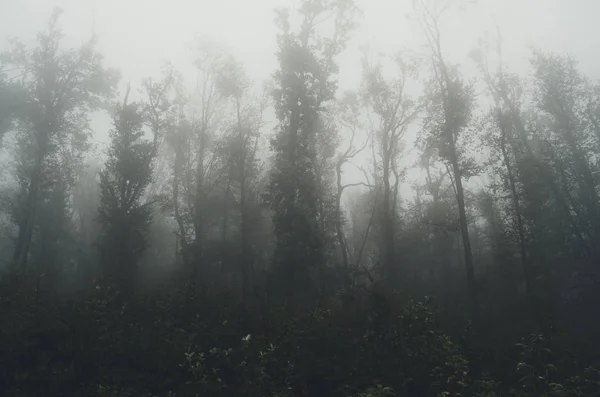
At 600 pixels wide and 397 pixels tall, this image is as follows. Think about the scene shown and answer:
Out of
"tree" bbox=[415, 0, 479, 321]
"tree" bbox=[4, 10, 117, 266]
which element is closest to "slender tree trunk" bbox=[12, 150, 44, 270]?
"tree" bbox=[4, 10, 117, 266]

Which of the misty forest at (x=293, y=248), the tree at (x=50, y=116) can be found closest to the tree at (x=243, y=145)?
the misty forest at (x=293, y=248)

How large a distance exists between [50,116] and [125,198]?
8.88m

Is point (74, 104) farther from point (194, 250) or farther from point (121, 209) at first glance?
point (194, 250)

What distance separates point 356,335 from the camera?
13094 millimetres

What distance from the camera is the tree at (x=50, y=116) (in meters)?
25.9

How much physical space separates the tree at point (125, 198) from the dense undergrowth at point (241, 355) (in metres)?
8.50

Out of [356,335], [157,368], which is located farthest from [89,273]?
[356,335]

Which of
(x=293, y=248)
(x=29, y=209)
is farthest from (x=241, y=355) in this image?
(x=29, y=209)

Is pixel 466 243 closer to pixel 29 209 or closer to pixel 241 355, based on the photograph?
pixel 241 355

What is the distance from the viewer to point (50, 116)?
26.6 m

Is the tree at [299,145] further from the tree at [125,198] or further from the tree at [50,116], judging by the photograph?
the tree at [50,116]

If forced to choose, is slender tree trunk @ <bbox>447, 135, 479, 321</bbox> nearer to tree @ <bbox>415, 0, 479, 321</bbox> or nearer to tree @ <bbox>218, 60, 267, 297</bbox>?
tree @ <bbox>415, 0, 479, 321</bbox>

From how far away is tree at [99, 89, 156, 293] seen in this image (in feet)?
74.1

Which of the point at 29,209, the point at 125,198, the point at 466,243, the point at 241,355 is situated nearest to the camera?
the point at 241,355
